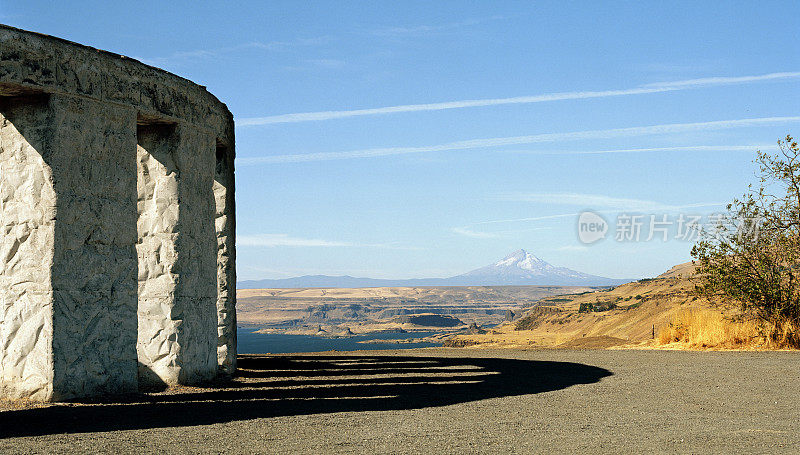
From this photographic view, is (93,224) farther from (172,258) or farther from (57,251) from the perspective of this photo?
(172,258)

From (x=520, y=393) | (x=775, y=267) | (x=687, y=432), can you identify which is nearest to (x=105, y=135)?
(x=520, y=393)

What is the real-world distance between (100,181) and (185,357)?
3.19m

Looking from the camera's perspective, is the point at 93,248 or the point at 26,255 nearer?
the point at 26,255

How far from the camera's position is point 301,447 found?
782 cm

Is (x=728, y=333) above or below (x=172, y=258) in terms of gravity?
below

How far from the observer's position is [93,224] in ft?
35.1

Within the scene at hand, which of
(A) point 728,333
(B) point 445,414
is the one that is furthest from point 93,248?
(A) point 728,333

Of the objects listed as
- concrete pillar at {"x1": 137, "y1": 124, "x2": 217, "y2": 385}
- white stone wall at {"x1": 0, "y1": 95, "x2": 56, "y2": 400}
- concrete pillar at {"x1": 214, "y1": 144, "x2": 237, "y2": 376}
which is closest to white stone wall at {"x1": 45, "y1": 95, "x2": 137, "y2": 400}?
white stone wall at {"x1": 0, "y1": 95, "x2": 56, "y2": 400}

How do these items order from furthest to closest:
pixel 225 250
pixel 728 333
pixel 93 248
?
pixel 728 333, pixel 225 250, pixel 93 248

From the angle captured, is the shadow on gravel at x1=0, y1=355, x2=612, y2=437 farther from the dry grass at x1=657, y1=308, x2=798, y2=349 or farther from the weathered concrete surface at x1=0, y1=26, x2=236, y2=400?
the dry grass at x1=657, y1=308, x2=798, y2=349

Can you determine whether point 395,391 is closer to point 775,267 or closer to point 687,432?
point 687,432

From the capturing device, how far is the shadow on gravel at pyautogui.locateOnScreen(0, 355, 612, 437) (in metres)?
9.27

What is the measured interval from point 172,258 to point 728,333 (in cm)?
1530

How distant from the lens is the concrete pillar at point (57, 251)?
33.5 feet
